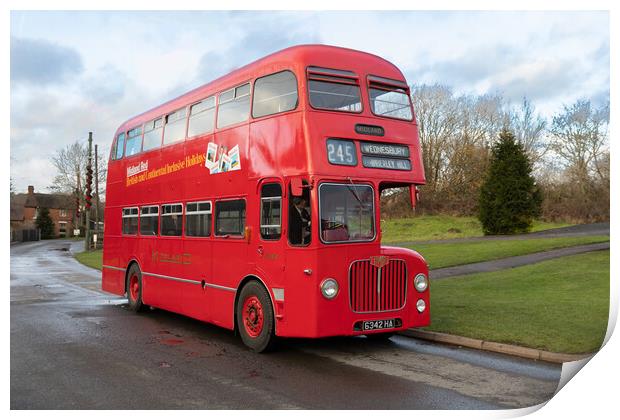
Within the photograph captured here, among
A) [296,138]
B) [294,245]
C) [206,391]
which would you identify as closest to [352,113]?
[296,138]

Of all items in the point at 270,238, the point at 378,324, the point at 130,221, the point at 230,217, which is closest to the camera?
the point at 378,324

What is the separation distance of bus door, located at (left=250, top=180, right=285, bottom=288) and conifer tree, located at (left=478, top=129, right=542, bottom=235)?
83.8ft

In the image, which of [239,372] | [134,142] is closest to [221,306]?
[239,372]

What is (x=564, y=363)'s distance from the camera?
8094 millimetres

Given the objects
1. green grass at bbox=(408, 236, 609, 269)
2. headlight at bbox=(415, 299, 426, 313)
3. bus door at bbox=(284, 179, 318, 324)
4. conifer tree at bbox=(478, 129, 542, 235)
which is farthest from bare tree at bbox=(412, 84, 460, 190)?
bus door at bbox=(284, 179, 318, 324)

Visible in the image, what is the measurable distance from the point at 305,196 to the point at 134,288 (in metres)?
7.70

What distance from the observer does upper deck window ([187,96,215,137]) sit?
36.0ft

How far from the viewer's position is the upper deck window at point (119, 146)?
15242 millimetres

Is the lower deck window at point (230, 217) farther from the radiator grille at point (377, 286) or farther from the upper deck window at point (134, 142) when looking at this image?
the upper deck window at point (134, 142)

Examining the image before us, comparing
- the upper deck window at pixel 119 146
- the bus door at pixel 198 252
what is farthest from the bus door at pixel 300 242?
the upper deck window at pixel 119 146

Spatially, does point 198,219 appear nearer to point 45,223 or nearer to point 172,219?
point 172,219

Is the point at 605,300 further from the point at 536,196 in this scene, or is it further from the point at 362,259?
the point at 536,196

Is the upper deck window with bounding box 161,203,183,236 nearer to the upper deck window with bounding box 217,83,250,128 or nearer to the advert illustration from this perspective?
the advert illustration

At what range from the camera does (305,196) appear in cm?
844
